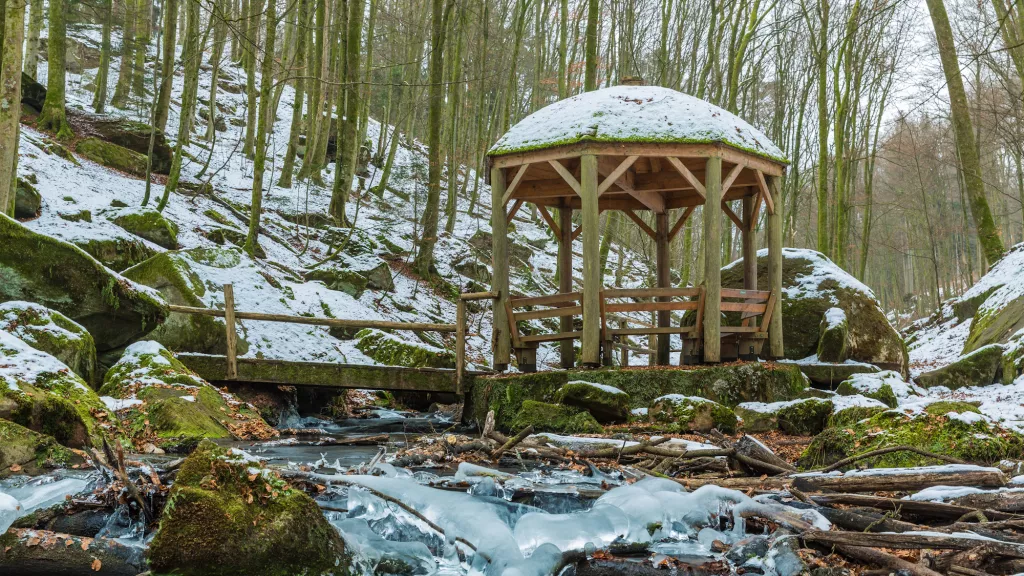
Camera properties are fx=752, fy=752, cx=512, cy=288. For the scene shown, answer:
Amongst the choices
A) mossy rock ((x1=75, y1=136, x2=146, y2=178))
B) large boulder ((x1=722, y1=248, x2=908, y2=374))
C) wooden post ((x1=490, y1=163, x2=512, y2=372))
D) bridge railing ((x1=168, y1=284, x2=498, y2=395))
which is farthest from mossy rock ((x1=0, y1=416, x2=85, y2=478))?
mossy rock ((x1=75, y1=136, x2=146, y2=178))

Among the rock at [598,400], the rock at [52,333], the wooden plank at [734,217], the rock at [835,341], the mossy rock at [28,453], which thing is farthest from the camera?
the rock at [835,341]

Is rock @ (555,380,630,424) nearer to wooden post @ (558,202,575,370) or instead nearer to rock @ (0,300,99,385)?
wooden post @ (558,202,575,370)

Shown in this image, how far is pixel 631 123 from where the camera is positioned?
10.0 meters

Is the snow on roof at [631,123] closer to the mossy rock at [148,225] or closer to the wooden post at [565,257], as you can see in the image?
the wooden post at [565,257]

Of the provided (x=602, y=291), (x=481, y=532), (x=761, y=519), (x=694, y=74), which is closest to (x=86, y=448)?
(x=481, y=532)

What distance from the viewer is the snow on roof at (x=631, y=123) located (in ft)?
32.6

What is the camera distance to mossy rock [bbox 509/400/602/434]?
7.91 metres

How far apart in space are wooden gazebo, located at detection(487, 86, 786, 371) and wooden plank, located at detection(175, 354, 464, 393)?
3.95ft

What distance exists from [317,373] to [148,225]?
19.0ft

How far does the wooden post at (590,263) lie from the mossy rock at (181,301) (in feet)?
17.6

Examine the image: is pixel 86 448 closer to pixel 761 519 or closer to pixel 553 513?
pixel 553 513

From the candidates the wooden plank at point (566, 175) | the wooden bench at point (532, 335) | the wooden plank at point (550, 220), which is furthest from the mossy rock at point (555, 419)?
the wooden plank at point (550, 220)

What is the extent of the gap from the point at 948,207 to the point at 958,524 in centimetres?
4065

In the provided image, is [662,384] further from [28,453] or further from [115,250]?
[115,250]
